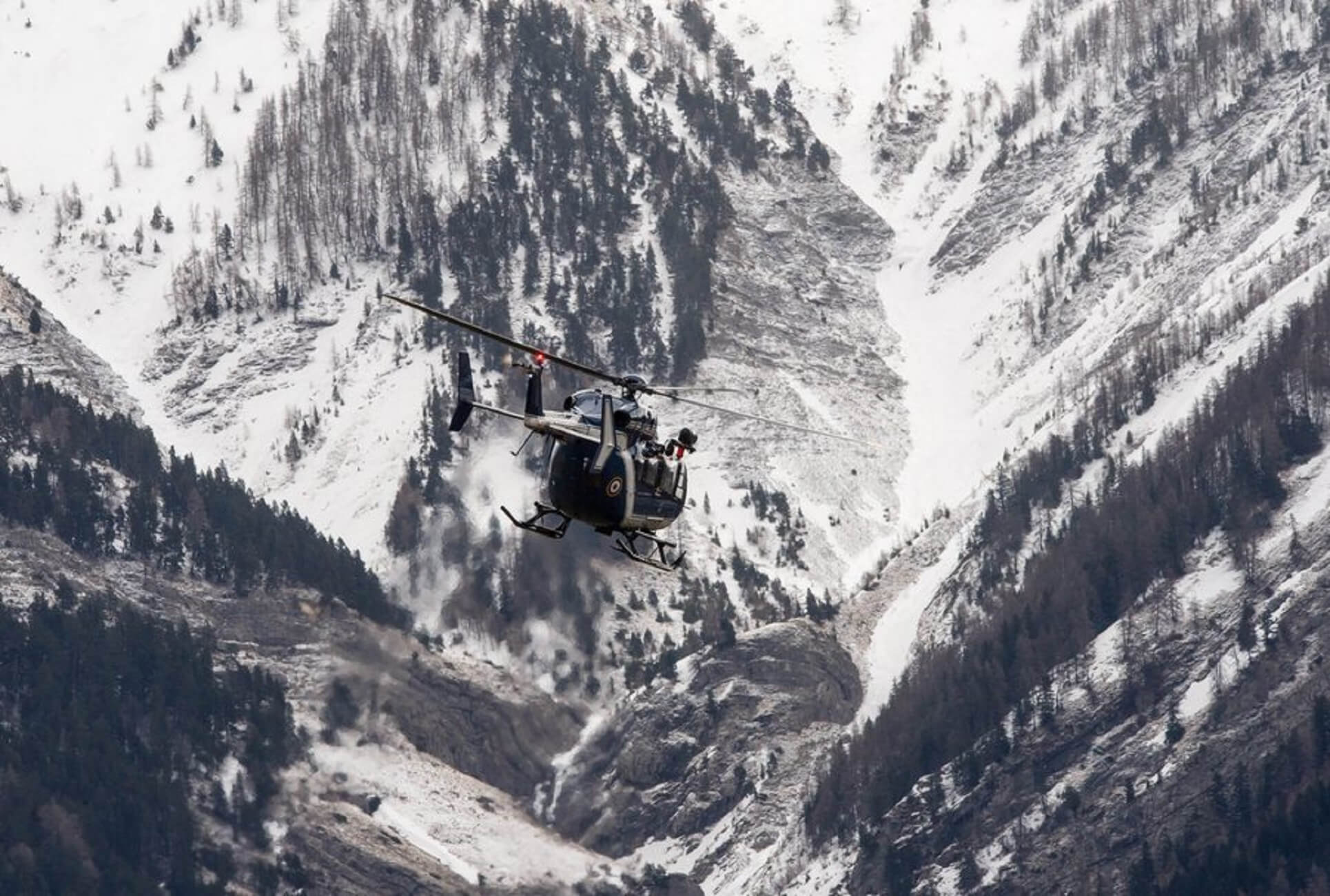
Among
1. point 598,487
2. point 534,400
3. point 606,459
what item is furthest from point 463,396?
point 598,487

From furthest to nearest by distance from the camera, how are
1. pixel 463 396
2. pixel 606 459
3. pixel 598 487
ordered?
pixel 463 396 → pixel 598 487 → pixel 606 459

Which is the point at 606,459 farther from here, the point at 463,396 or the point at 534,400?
the point at 463,396

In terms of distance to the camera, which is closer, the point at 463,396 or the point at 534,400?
the point at 463,396

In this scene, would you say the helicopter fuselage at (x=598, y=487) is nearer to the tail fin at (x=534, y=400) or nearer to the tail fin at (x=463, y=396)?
the tail fin at (x=534, y=400)

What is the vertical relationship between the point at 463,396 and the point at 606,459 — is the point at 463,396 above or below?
above

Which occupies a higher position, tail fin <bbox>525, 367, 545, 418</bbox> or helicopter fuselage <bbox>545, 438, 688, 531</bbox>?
tail fin <bbox>525, 367, 545, 418</bbox>

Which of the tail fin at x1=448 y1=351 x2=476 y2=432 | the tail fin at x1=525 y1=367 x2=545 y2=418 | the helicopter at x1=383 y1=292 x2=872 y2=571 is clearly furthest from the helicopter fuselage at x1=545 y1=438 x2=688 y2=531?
the tail fin at x1=448 y1=351 x2=476 y2=432

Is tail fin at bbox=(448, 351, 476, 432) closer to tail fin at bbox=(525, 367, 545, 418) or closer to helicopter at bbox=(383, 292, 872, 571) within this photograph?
helicopter at bbox=(383, 292, 872, 571)

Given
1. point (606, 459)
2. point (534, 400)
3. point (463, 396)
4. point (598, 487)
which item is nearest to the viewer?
point (606, 459)

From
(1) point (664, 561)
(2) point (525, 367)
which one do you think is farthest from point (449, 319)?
(1) point (664, 561)
